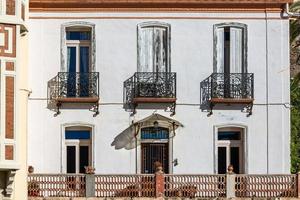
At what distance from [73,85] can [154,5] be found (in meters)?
Result: 4.36

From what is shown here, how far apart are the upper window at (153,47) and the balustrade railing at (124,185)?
4633mm

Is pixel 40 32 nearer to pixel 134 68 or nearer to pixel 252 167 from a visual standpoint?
pixel 134 68

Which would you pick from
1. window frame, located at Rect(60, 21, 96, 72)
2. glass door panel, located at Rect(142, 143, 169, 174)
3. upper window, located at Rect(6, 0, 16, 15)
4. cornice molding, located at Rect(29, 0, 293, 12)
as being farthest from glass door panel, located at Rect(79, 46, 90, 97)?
upper window, located at Rect(6, 0, 16, 15)

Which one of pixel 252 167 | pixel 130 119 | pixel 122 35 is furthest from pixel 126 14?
pixel 252 167

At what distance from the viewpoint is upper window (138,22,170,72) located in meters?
52.4

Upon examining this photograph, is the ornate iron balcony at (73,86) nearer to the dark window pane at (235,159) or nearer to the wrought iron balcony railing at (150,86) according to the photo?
the wrought iron balcony railing at (150,86)

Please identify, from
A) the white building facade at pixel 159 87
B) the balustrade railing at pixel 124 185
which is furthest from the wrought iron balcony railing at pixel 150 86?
the balustrade railing at pixel 124 185

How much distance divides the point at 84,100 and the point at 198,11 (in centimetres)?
557

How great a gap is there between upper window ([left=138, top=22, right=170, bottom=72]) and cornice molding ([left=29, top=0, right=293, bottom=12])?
2.33 feet

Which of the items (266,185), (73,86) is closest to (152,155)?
(73,86)

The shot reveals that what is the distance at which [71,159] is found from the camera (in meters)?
52.3

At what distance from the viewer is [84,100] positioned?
51750 mm

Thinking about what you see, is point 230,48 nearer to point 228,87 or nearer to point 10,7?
point 228,87

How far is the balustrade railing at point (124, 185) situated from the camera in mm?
49719
